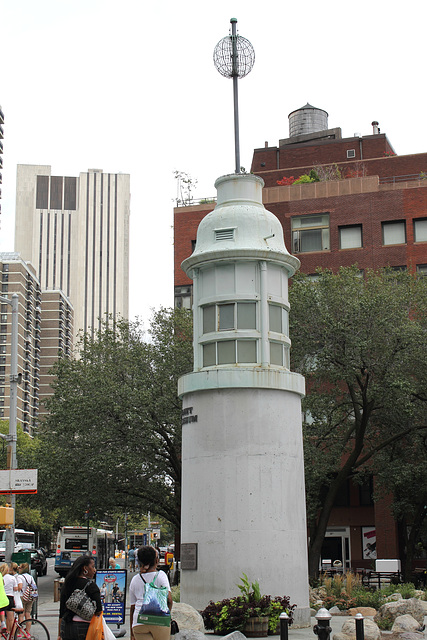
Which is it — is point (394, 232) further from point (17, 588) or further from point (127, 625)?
point (17, 588)

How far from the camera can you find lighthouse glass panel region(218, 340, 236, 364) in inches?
754

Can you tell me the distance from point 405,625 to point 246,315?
7339 millimetres

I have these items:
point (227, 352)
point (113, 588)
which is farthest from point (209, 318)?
point (113, 588)

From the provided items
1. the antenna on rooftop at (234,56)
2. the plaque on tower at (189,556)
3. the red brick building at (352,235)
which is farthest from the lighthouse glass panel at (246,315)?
the red brick building at (352,235)

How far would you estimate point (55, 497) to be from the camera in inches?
1385

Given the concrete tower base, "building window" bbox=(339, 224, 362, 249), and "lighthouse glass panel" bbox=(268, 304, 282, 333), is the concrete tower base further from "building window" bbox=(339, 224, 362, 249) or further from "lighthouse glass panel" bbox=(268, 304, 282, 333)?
"building window" bbox=(339, 224, 362, 249)

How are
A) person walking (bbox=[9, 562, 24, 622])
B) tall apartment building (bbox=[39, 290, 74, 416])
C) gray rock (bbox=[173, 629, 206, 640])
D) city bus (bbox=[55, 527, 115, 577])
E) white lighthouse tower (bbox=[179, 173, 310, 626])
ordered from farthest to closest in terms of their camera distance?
tall apartment building (bbox=[39, 290, 74, 416]) < city bus (bbox=[55, 527, 115, 577]) < white lighthouse tower (bbox=[179, 173, 310, 626]) < person walking (bbox=[9, 562, 24, 622]) < gray rock (bbox=[173, 629, 206, 640])

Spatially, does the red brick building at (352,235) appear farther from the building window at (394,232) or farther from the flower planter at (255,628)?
the flower planter at (255,628)

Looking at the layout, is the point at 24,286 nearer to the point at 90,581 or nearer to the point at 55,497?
the point at 55,497

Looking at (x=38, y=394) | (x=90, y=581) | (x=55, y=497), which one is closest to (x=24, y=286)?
(x=38, y=394)

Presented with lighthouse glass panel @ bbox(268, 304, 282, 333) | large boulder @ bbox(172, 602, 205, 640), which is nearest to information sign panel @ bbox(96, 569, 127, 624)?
large boulder @ bbox(172, 602, 205, 640)

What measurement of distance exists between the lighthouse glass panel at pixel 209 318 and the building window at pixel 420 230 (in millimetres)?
32791

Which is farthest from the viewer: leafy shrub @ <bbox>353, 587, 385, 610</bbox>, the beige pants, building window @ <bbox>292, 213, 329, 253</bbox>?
building window @ <bbox>292, 213, 329, 253</bbox>

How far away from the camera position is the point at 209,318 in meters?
19.6
